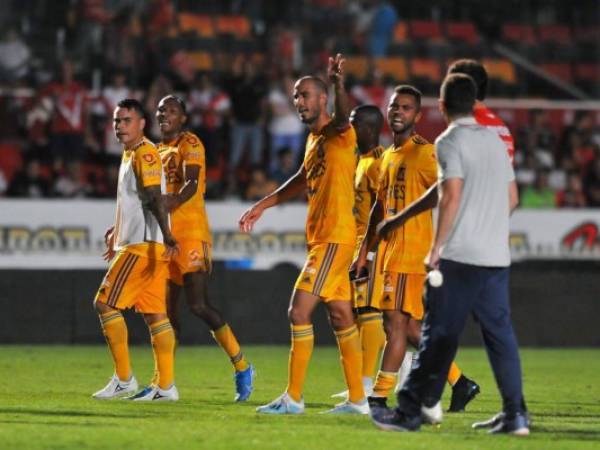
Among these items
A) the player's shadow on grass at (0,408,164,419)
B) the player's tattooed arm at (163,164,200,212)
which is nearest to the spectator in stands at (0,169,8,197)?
the player's tattooed arm at (163,164,200,212)

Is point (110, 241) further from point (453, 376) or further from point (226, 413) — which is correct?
point (453, 376)

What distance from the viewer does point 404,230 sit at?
33.1ft

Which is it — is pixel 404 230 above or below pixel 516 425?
above

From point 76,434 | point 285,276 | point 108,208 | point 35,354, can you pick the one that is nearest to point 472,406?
point 76,434

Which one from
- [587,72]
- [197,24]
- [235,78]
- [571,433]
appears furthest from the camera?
[587,72]

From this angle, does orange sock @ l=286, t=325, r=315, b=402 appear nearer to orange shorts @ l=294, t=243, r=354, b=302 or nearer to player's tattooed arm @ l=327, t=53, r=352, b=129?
orange shorts @ l=294, t=243, r=354, b=302

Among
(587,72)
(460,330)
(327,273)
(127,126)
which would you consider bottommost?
(460,330)

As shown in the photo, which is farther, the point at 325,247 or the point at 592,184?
the point at 592,184

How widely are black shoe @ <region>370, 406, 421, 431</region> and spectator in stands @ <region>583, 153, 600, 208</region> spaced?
47.0 feet

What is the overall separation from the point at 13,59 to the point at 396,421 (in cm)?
1421

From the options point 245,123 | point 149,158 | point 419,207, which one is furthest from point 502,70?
point 419,207

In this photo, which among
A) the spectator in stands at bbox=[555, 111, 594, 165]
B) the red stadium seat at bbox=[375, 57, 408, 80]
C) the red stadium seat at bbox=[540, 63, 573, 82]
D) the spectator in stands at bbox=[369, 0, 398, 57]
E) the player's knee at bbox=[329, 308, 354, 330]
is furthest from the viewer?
the red stadium seat at bbox=[540, 63, 573, 82]

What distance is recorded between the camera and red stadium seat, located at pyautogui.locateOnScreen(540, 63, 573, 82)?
26.3m

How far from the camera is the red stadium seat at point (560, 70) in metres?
26.3
